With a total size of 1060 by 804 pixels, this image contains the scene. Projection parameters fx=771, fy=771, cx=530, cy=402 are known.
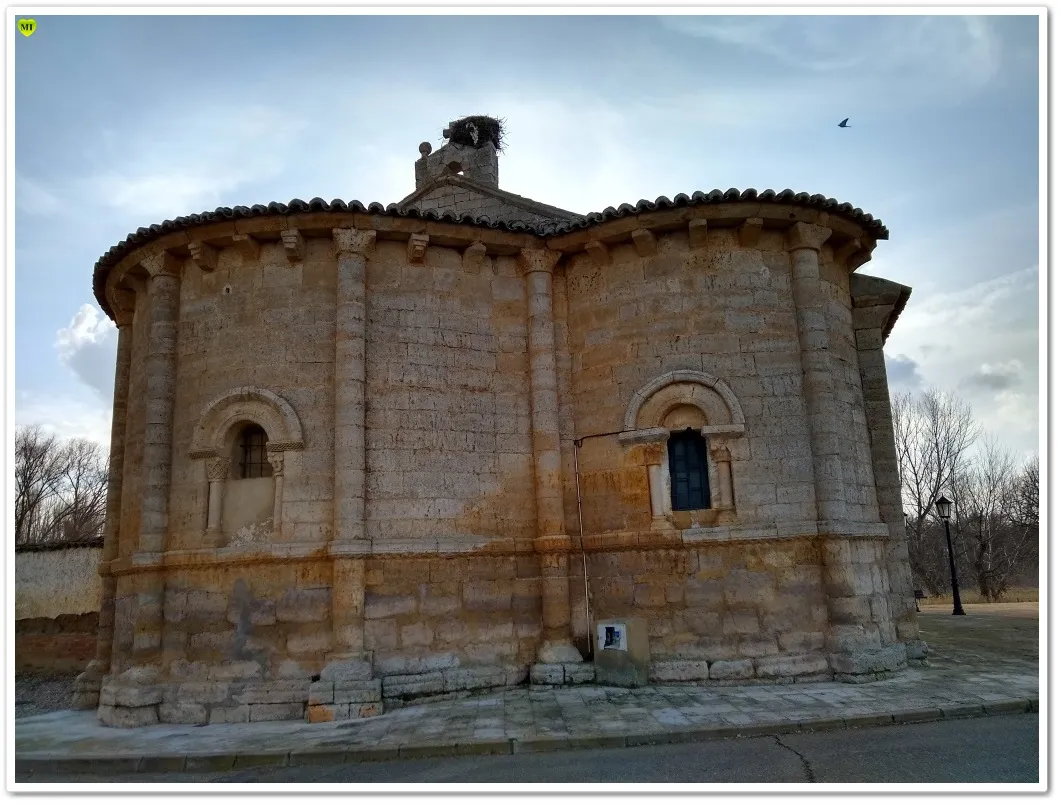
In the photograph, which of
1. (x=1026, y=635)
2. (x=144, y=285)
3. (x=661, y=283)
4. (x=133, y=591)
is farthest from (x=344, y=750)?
(x=1026, y=635)

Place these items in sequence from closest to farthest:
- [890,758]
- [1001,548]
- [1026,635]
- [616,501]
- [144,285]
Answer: [890,758]
[616,501]
[144,285]
[1026,635]
[1001,548]

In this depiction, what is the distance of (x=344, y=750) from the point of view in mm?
7285

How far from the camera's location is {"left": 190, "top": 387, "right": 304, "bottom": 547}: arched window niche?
32.7 feet

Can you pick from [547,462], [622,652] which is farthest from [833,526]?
[547,462]

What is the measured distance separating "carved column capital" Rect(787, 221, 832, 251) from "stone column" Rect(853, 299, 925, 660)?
1934 mm

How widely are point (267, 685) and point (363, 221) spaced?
19.8ft

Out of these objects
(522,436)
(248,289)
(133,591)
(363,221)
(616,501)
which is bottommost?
(133,591)

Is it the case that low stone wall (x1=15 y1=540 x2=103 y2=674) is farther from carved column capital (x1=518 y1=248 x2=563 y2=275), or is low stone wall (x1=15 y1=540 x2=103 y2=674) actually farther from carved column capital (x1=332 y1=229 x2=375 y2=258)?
carved column capital (x1=518 y1=248 x2=563 y2=275)

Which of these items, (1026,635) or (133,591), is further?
(1026,635)

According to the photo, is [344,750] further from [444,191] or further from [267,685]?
[444,191]

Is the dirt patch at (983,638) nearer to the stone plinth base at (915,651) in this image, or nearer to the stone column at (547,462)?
the stone plinth base at (915,651)

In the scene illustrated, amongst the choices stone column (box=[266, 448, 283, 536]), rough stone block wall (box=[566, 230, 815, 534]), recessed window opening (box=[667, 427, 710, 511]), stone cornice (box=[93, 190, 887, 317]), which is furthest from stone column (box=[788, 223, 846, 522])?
stone column (box=[266, 448, 283, 536])

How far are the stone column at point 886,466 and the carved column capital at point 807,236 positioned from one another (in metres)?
1.93

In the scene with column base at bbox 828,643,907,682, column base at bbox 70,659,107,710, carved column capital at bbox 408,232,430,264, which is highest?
carved column capital at bbox 408,232,430,264
